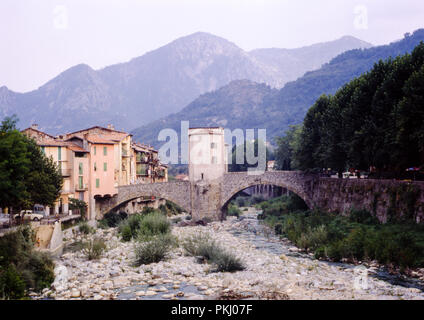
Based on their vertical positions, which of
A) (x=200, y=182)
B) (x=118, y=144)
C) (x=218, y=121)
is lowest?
(x=200, y=182)

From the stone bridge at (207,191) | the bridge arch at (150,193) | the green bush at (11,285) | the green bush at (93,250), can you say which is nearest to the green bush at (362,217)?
the stone bridge at (207,191)

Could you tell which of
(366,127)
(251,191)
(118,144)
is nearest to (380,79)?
(366,127)

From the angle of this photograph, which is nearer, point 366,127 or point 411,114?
point 411,114

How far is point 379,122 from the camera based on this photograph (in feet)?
98.1

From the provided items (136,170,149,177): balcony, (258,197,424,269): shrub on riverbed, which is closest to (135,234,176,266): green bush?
(258,197,424,269): shrub on riverbed

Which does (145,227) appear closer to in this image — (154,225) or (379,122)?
(154,225)

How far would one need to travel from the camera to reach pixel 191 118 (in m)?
198

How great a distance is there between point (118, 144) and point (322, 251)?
24.4m

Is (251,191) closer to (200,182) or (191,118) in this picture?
(200,182)

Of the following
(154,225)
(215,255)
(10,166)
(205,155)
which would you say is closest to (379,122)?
(215,255)

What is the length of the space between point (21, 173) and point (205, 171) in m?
22.7

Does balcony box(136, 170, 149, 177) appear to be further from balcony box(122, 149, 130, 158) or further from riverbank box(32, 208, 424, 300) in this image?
riverbank box(32, 208, 424, 300)

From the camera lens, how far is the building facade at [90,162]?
1455 inches

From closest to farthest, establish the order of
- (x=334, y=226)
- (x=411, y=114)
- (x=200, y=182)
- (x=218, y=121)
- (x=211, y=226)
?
(x=411, y=114) → (x=334, y=226) → (x=211, y=226) → (x=200, y=182) → (x=218, y=121)
